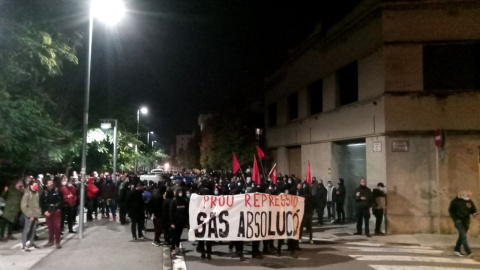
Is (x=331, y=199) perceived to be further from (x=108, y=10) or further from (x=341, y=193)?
(x=108, y=10)

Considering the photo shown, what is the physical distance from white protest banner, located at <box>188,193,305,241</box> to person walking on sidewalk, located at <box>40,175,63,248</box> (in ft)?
12.7

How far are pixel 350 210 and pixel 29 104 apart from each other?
42.8 ft

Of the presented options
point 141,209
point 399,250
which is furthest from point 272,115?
point 399,250

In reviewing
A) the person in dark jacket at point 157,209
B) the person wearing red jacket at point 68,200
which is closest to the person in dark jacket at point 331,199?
the person in dark jacket at point 157,209

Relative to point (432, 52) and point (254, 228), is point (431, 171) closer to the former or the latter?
point (432, 52)

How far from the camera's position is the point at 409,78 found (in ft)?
49.1

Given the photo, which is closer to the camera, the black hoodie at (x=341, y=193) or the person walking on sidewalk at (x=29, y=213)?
the person walking on sidewalk at (x=29, y=213)

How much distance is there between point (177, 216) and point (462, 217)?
24.4 ft

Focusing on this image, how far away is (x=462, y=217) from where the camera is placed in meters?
11.3

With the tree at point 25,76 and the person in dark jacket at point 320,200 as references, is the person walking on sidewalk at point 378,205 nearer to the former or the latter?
the person in dark jacket at point 320,200

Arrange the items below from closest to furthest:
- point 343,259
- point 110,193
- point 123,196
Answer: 1. point 343,259
2. point 123,196
3. point 110,193

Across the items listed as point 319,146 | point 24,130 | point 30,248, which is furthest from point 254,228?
point 319,146

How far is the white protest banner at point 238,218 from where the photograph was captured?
33.5ft

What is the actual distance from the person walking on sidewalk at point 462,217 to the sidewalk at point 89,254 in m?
7.75
